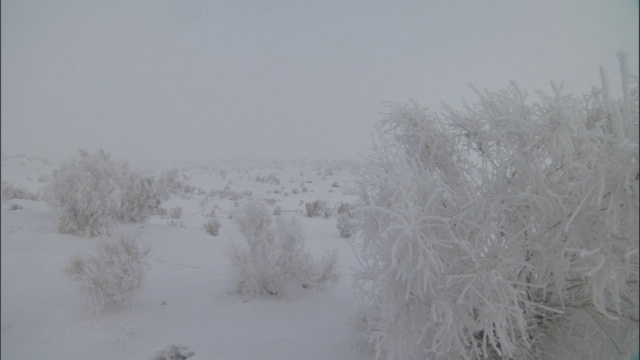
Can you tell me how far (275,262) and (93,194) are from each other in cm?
423

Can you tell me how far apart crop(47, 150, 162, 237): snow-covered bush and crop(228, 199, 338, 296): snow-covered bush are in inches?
119

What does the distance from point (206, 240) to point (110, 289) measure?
11.1 feet

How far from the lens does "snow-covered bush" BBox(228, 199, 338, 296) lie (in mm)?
4688

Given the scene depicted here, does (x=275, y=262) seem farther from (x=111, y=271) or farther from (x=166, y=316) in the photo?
(x=111, y=271)

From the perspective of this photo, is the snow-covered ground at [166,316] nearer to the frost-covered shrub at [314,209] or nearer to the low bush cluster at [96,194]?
the low bush cluster at [96,194]

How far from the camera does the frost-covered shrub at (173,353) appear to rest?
11.4 feet

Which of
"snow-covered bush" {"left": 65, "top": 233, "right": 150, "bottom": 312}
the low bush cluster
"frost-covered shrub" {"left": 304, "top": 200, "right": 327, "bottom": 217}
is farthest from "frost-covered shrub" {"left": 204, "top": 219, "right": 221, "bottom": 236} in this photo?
"snow-covered bush" {"left": 65, "top": 233, "right": 150, "bottom": 312}

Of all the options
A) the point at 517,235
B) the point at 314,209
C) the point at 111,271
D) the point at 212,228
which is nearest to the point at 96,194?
the point at 212,228

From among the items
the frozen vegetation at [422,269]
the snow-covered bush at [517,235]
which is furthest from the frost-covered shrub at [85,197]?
the snow-covered bush at [517,235]

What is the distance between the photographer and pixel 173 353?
355 centimetres

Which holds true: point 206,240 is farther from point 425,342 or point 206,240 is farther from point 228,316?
point 425,342

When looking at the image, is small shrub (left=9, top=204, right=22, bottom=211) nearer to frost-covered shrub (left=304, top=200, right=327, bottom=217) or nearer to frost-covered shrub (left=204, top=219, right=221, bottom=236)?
frost-covered shrub (left=204, top=219, right=221, bottom=236)

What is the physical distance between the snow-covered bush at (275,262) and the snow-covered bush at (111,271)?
3.42ft

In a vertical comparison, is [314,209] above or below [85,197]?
below
